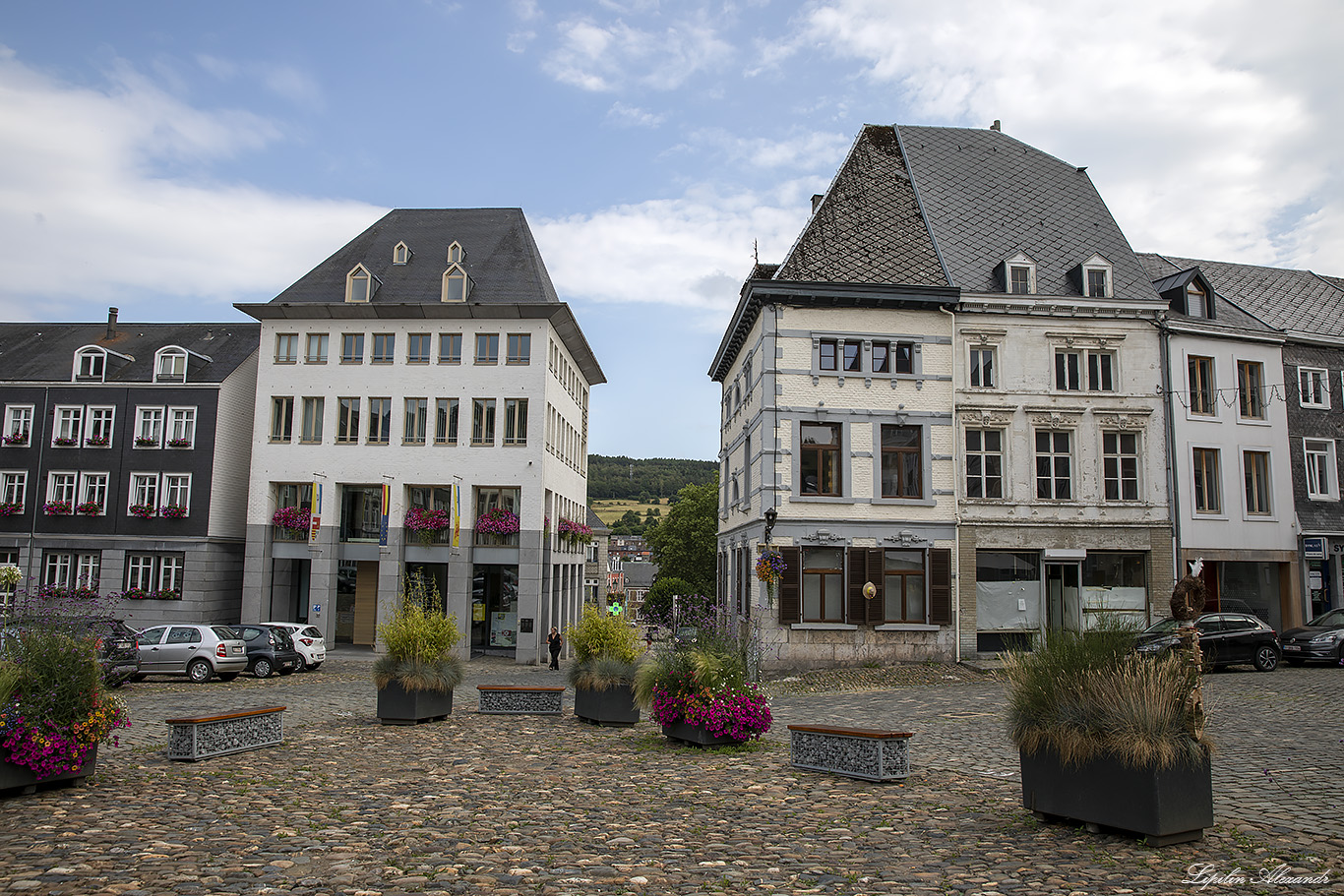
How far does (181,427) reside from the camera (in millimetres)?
36406

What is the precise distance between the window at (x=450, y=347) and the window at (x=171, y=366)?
10831 millimetres

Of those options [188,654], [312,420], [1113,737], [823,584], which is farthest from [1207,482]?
[312,420]

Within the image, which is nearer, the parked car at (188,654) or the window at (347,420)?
the parked car at (188,654)

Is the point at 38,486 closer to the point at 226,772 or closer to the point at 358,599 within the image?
the point at 358,599

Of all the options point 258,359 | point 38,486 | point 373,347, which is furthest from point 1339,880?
point 38,486

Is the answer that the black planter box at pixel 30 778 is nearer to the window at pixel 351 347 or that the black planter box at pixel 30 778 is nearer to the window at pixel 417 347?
the window at pixel 417 347

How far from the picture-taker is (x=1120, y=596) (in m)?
26.4

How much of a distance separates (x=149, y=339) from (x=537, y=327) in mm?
18315

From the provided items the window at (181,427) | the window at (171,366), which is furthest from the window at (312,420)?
the window at (171,366)

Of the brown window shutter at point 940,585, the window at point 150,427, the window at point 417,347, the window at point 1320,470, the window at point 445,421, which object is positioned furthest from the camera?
the window at point 150,427

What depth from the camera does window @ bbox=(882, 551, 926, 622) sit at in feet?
83.4

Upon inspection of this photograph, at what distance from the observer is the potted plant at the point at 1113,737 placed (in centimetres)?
712

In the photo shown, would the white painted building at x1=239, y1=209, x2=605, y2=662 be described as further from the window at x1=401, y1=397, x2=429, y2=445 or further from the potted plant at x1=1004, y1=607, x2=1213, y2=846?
the potted plant at x1=1004, y1=607, x2=1213, y2=846

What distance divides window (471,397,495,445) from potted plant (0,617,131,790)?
83.3ft
